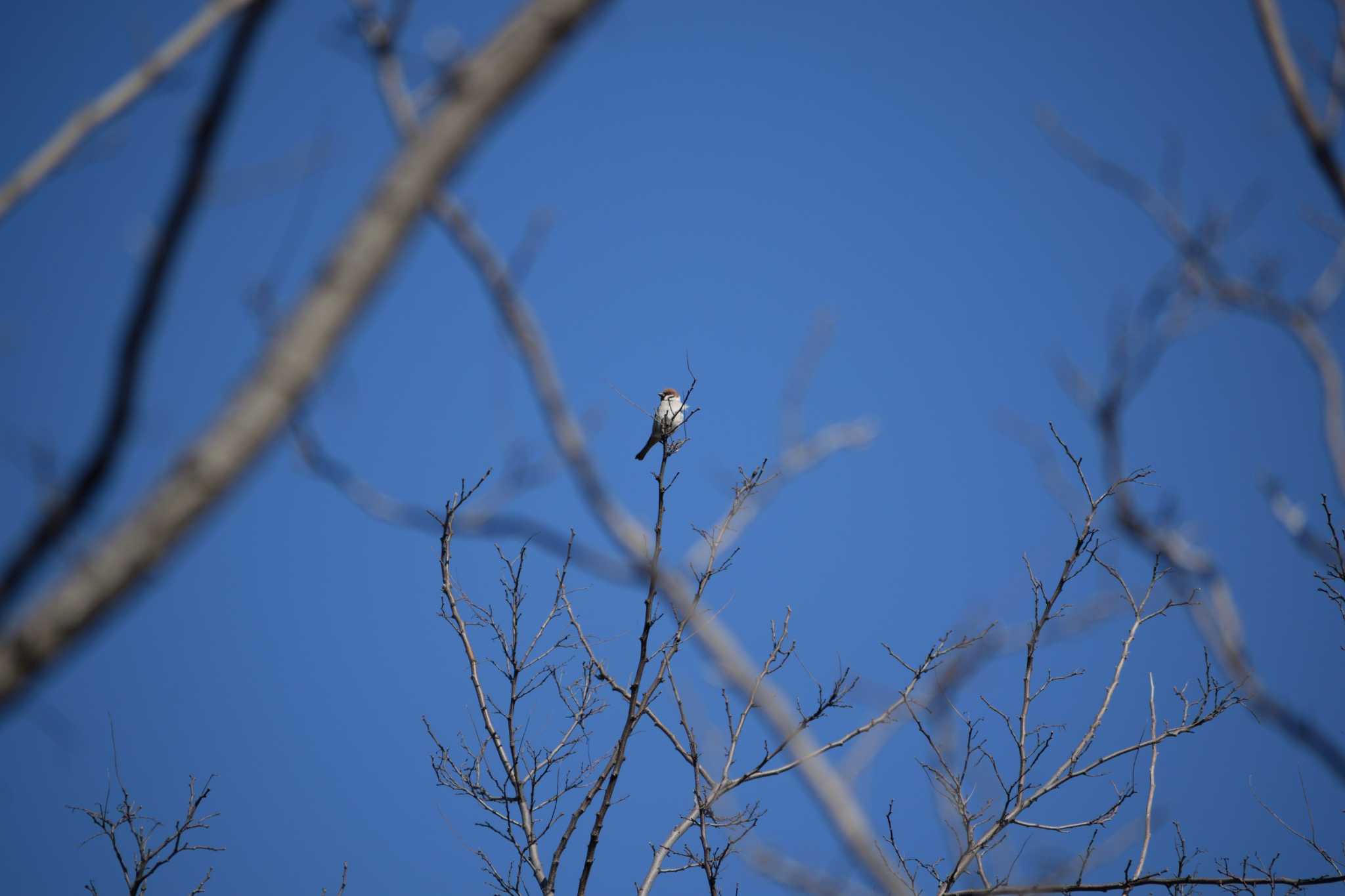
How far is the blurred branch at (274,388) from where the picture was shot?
0.85m

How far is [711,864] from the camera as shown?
4727mm

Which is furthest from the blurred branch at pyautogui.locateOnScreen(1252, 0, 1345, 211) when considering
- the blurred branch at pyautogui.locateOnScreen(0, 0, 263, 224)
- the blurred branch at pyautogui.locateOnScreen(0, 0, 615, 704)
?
the blurred branch at pyautogui.locateOnScreen(0, 0, 263, 224)

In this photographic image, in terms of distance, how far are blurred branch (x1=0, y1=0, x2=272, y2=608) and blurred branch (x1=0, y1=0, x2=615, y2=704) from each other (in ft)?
0.49

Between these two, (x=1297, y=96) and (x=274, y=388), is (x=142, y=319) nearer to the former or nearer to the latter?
(x=274, y=388)

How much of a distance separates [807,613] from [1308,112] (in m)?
162

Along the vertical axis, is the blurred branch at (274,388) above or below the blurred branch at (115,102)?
below

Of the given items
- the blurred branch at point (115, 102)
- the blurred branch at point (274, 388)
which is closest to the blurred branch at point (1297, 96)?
the blurred branch at point (274, 388)

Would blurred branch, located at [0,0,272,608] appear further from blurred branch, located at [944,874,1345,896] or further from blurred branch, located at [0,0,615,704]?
blurred branch, located at [944,874,1345,896]

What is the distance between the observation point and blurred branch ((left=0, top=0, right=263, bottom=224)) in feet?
6.12

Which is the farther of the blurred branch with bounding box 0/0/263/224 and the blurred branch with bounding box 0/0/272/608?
the blurred branch with bounding box 0/0/263/224

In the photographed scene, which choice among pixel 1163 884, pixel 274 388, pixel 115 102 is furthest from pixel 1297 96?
pixel 1163 884

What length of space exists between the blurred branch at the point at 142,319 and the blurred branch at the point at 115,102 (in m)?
1.01

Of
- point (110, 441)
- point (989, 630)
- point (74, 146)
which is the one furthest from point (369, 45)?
point (989, 630)

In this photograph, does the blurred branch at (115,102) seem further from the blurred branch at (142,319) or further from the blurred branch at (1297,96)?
the blurred branch at (1297,96)
